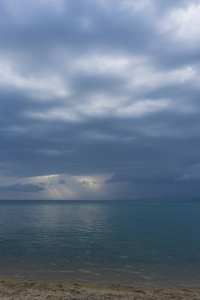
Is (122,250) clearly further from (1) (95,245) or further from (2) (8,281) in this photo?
(2) (8,281)

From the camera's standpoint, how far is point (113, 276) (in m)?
21.7

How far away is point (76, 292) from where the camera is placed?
16.7m

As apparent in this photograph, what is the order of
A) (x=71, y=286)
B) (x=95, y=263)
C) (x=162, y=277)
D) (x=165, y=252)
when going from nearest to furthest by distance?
1. (x=71, y=286)
2. (x=162, y=277)
3. (x=95, y=263)
4. (x=165, y=252)

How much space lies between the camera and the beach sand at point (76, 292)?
15641 mm

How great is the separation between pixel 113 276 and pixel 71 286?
4.87 meters

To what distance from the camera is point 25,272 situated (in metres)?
22.5

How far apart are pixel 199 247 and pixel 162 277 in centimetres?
1785

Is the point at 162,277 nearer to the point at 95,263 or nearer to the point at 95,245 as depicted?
the point at 95,263

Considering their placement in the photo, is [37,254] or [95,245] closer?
[37,254]

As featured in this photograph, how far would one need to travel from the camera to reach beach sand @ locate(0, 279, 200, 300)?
15641 millimetres

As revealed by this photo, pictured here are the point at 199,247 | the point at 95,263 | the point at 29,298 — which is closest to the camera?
the point at 29,298

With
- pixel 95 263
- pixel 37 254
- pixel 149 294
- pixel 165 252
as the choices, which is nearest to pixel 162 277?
pixel 149 294

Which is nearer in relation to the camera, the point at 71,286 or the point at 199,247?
the point at 71,286

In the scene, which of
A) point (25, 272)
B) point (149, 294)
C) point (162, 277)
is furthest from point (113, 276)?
point (25, 272)
